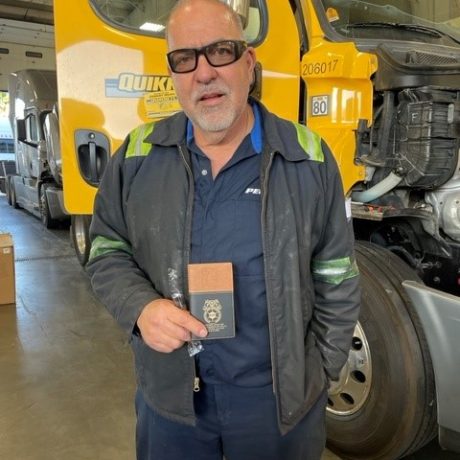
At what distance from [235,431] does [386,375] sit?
0.95 meters

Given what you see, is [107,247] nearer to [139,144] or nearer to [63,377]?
[139,144]

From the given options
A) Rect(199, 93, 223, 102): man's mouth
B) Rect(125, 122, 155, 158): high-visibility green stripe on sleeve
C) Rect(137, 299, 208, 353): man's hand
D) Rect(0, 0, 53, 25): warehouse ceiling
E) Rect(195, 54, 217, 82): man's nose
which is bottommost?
Rect(137, 299, 208, 353): man's hand

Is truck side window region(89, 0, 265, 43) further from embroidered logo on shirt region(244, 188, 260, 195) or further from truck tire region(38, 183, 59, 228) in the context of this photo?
truck tire region(38, 183, 59, 228)

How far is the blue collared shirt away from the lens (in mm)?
1232

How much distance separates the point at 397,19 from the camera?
8.63 feet

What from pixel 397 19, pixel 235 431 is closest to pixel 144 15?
pixel 397 19

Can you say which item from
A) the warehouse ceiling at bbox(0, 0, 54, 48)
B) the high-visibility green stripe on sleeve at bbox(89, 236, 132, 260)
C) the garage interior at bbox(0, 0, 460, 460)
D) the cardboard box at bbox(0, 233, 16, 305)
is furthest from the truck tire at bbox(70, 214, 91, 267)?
the warehouse ceiling at bbox(0, 0, 54, 48)

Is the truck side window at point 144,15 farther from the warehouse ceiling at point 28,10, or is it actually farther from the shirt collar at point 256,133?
the warehouse ceiling at point 28,10

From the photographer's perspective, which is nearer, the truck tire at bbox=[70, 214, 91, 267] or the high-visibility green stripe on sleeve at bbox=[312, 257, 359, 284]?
the high-visibility green stripe on sleeve at bbox=[312, 257, 359, 284]

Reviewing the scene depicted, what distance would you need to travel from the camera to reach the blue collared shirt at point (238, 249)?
1232mm

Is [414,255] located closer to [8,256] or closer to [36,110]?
[8,256]

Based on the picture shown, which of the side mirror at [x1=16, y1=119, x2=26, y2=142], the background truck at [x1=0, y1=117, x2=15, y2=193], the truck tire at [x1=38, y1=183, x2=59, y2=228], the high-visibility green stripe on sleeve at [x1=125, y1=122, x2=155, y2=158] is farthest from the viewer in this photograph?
the background truck at [x1=0, y1=117, x2=15, y2=193]

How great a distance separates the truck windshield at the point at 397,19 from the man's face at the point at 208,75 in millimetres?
1408

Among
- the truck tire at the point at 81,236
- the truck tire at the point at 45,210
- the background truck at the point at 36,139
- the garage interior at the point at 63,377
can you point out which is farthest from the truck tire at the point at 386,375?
the truck tire at the point at 45,210
